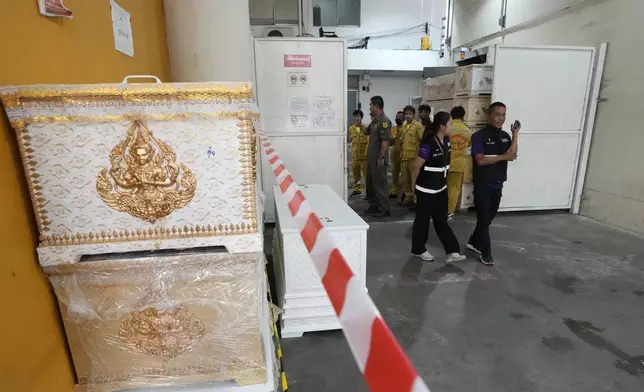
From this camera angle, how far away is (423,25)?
34.9 feet

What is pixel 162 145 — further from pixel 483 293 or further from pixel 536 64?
pixel 536 64

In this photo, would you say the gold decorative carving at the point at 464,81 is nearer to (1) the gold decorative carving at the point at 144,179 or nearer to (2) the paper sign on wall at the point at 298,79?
(2) the paper sign on wall at the point at 298,79

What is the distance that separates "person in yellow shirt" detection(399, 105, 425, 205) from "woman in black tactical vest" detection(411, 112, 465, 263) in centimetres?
198

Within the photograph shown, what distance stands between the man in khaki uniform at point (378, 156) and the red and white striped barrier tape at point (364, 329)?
13.1 ft

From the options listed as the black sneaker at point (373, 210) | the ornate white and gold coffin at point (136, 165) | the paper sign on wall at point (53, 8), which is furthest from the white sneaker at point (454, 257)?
the paper sign on wall at point (53, 8)

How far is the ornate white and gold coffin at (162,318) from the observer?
1.16 meters

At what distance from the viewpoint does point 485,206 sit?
310 centimetres

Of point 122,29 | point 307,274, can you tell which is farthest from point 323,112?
point 122,29

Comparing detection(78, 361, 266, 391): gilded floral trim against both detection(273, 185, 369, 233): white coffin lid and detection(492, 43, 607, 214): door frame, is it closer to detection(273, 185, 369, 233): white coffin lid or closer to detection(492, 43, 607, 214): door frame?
detection(273, 185, 369, 233): white coffin lid

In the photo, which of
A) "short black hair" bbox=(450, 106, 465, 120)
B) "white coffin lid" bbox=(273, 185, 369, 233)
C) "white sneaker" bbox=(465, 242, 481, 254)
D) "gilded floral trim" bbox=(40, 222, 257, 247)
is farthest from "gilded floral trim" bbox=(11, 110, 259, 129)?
"short black hair" bbox=(450, 106, 465, 120)

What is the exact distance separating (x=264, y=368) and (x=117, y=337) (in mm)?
530

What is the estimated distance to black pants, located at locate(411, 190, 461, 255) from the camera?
3.13 metres

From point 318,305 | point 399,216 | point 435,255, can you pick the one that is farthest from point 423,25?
point 318,305

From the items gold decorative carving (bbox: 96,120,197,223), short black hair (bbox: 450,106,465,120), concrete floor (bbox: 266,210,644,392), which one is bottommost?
concrete floor (bbox: 266,210,644,392)
